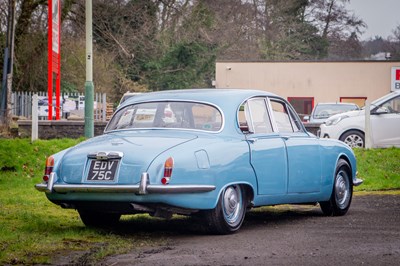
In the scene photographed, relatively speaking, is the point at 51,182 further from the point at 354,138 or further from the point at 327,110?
the point at 327,110

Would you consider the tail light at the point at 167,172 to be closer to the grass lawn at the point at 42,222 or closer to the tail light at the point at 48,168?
the grass lawn at the point at 42,222

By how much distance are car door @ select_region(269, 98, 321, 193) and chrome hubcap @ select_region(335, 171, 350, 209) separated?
61cm

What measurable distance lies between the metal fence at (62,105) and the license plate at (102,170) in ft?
96.8

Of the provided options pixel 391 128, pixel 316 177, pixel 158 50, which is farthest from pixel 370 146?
pixel 158 50

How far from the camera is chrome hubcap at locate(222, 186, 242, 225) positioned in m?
9.91

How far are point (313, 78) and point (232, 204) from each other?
4933cm

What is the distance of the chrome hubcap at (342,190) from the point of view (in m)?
12.2

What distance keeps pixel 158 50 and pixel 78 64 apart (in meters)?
8.28

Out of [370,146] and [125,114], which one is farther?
[370,146]

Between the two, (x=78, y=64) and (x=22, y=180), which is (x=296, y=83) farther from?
(x=22, y=180)

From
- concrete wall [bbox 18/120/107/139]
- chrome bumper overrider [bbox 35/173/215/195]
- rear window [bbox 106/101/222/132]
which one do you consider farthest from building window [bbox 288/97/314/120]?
chrome bumper overrider [bbox 35/173/215/195]

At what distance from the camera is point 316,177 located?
38.1 feet

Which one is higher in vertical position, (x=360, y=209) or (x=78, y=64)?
(x=78, y=64)

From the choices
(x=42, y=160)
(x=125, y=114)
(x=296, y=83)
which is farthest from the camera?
(x=296, y=83)
